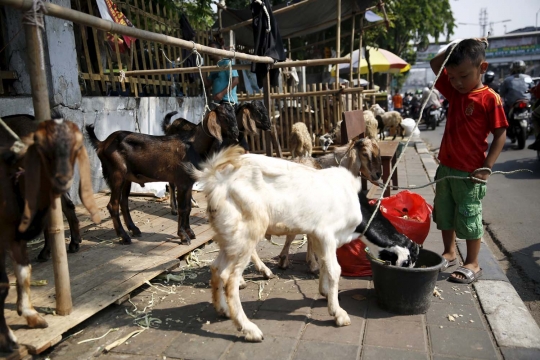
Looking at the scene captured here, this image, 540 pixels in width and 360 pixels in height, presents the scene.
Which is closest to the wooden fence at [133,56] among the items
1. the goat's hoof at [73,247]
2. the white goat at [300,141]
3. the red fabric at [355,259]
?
the white goat at [300,141]

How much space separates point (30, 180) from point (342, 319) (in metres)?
2.36

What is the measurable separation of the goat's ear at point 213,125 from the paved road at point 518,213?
3.67m

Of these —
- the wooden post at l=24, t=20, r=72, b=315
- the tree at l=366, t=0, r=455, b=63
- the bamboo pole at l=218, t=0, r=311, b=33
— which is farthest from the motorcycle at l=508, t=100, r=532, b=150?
the wooden post at l=24, t=20, r=72, b=315

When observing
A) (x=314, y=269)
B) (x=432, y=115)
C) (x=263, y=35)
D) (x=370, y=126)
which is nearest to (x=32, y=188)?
(x=314, y=269)

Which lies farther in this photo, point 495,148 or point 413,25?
point 413,25

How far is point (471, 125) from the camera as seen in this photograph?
3971 mm

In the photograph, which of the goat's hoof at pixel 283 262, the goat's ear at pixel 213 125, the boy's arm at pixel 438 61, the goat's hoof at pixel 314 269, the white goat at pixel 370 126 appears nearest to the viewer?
the boy's arm at pixel 438 61

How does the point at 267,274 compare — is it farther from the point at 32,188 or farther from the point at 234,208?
the point at 32,188

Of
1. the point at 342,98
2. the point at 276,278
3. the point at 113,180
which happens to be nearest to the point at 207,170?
the point at 276,278

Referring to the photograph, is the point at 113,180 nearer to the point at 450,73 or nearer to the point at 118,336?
the point at 118,336

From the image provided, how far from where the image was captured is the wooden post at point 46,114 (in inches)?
109

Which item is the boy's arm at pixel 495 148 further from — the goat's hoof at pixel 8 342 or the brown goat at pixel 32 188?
the goat's hoof at pixel 8 342

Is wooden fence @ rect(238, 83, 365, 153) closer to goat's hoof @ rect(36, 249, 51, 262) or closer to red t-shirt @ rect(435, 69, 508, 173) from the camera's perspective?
red t-shirt @ rect(435, 69, 508, 173)

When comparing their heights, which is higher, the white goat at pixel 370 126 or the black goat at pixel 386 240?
the white goat at pixel 370 126
